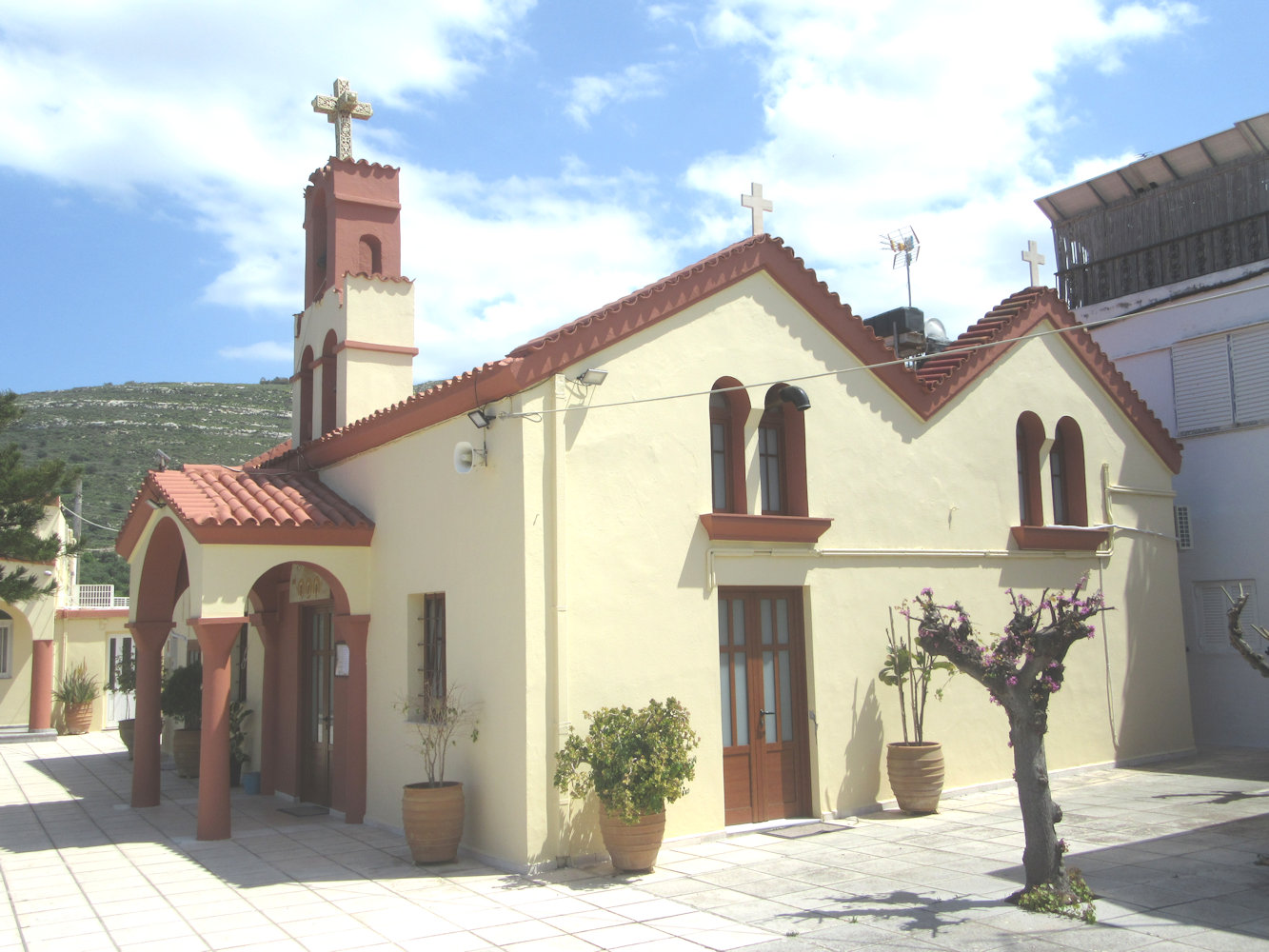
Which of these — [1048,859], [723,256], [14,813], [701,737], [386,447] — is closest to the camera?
[1048,859]

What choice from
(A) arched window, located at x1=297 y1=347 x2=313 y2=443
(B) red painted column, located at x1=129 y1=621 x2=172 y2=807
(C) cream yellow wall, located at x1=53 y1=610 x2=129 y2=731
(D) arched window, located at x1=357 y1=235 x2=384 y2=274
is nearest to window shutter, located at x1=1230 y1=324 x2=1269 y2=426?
(D) arched window, located at x1=357 y1=235 x2=384 y2=274

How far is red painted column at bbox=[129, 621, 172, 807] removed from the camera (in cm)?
1358

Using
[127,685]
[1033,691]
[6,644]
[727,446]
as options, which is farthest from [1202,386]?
[6,644]

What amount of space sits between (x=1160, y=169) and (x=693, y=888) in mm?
17756

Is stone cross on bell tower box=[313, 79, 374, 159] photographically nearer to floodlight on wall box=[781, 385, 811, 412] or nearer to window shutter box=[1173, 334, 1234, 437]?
floodlight on wall box=[781, 385, 811, 412]

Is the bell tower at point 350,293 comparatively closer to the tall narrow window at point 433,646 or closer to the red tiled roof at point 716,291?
the red tiled roof at point 716,291

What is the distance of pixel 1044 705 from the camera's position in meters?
7.99

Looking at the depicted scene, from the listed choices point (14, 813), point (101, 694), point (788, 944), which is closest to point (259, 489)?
point (14, 813)

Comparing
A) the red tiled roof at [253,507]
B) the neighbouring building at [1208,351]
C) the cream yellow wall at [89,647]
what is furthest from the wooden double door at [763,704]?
the cream yellow wall at [89,647]

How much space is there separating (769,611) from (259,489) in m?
6.39

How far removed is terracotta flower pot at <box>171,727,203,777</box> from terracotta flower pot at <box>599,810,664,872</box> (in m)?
10.0

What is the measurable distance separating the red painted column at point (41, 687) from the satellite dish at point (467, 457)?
19918 mm

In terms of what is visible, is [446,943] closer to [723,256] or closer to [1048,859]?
[1048,859]

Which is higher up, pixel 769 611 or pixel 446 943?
pixel 769 611
